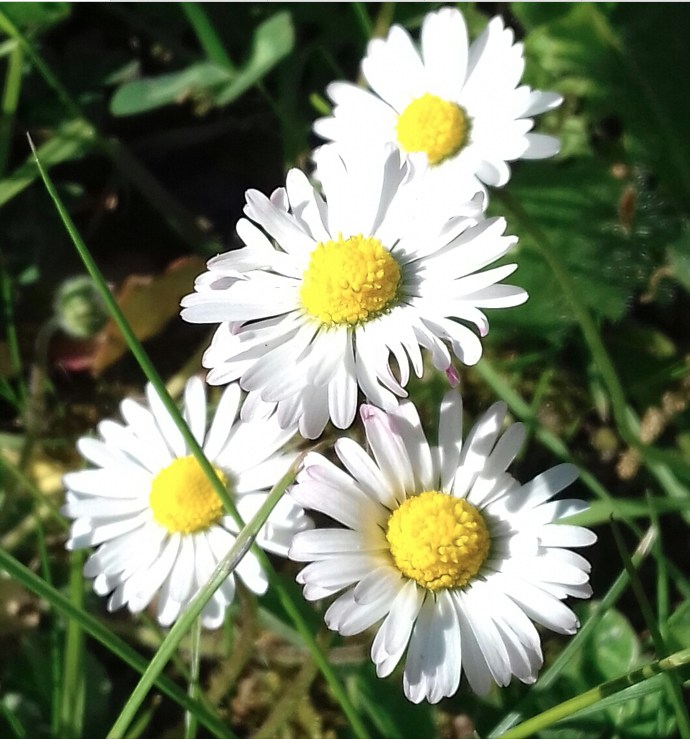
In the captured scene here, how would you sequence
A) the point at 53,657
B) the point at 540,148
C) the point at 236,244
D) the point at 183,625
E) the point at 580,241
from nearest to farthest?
the point at 183,625 → the point at 540,148 → the point at 53,657 → the point at 580,241 → the point at 236,244

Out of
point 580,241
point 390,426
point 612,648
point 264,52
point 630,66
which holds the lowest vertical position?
point 612,648

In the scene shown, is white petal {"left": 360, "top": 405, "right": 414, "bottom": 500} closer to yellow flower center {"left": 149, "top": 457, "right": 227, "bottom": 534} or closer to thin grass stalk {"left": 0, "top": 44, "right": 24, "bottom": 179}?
yellow flower center {"left": 149, "top": 457, "right": 227, "bottom": 534}

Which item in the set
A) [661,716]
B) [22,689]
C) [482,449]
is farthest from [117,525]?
[661,716]

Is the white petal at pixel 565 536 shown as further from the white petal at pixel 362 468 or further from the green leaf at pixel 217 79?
the green leaf at pixel 217 79

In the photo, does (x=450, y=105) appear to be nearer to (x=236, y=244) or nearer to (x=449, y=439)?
(x=449, y=439)

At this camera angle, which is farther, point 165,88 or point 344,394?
point 165,88

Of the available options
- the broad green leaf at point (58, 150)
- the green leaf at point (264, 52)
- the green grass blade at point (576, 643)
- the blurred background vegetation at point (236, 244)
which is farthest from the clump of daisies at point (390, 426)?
the broad green leaf at point (58, 150)

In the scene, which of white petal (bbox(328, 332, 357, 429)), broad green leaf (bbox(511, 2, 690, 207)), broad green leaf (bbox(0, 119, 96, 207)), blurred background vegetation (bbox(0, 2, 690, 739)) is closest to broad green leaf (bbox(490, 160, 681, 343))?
blurred background vegetation (bbox(0, 2, 690, 739))

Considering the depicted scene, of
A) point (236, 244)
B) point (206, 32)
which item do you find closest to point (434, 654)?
point (236, 244)
